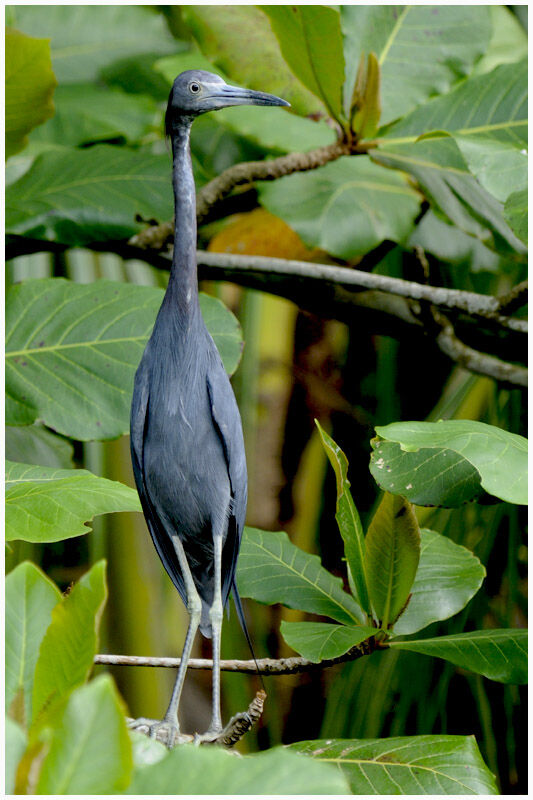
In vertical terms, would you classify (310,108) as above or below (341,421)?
above

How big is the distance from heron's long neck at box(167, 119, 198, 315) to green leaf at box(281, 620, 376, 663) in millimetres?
254

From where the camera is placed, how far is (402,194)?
900 millimetres

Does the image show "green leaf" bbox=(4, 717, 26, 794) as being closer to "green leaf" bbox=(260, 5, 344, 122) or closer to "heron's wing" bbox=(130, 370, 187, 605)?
"heron's wing" bbox=(130, 370, 187, 605)

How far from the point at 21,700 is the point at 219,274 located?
0.55m

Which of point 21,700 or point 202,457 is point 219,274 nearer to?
point 202,457

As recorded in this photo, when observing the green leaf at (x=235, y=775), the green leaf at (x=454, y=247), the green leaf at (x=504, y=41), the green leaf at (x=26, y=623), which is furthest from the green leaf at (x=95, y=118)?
the green leaf at (x=235, y=775)

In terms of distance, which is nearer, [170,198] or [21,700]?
[21,700]

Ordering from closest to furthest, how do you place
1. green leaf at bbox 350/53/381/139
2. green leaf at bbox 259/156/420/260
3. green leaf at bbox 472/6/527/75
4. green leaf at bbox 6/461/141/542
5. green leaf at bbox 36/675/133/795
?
green leaf at bbox 36/675/133/795
green leaf at bbox 6/461/141/542
green leaf at bbox 350/53/381/139
green leaf at bbox 259/156/420/260
green leaf at bbox 472/6/527/75

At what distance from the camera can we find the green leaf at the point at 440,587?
0.58 meters

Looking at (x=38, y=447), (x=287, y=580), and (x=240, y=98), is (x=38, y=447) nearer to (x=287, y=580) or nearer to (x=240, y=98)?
(x=287, y=580)

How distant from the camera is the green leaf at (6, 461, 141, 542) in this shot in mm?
480

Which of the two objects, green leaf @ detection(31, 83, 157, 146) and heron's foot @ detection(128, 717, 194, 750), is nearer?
heron's foot @ detection(128, 717, 194, 750)

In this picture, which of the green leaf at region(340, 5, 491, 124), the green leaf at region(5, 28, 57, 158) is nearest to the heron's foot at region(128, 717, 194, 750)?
the green leaf at region(5, 28, 57, 158)

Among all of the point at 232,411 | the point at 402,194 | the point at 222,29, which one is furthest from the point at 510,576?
the point at 222,29
